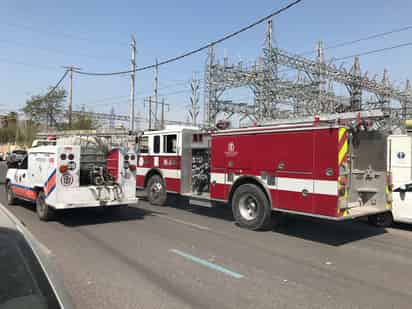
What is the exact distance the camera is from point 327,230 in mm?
8539

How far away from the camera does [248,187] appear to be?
27.8 ft

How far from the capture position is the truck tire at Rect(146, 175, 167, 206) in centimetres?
1172

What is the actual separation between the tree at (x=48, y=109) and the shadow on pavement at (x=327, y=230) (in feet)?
157

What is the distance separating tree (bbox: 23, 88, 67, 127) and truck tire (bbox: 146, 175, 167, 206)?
43.2 meters

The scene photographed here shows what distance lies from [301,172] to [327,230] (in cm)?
213

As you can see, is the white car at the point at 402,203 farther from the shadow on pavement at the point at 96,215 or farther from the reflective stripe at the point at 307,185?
the shadow on pavement at the point at 96,215

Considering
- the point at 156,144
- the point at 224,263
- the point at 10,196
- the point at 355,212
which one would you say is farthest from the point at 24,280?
the point at 10,196

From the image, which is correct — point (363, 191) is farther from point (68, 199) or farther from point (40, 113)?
point (40, 113)

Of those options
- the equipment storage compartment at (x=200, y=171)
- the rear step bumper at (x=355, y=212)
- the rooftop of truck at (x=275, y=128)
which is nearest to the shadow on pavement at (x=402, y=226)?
the rear step bumper at (x=355, y=212)

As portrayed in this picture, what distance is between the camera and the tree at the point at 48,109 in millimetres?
51094

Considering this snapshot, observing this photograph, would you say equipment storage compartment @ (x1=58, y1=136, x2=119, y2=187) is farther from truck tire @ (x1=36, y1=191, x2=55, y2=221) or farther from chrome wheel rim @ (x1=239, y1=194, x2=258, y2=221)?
chrome wheel rim @ (x1=239, y1=194, x2=258, y2=221)

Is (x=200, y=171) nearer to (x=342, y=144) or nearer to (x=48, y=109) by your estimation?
(x=342, y=144)

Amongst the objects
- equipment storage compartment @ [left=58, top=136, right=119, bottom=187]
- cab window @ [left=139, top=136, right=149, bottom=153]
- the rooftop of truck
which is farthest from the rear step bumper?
cab window @ [left=139, top=136, right=149, bottom=153]

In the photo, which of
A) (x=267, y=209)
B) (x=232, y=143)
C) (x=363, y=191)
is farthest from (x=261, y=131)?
(x=363, y=191)
